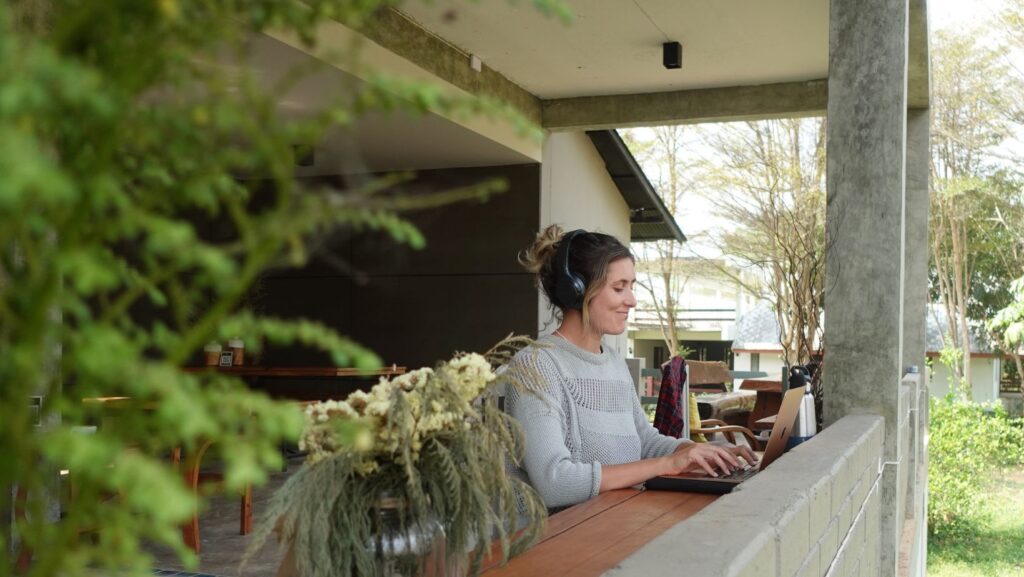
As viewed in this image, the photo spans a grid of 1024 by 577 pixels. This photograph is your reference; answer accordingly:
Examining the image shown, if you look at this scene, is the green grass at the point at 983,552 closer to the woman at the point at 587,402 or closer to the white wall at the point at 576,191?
the white wall at the point at 576,191

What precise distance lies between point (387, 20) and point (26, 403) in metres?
6.79

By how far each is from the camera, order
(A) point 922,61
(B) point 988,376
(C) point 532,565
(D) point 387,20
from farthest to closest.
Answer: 1. (B) point 988,376
2. (A) point 922,61
3. (D) point 387,20
4. (C) point 532,565

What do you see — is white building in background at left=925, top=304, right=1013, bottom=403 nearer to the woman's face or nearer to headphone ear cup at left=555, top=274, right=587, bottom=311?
the woman's face

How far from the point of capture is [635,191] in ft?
41.7

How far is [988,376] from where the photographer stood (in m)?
30.1

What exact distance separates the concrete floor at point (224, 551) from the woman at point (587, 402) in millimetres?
1750

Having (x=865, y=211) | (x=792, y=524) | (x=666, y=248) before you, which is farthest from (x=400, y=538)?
(x=666, y=248)

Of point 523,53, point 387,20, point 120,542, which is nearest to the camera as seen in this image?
point 120,542

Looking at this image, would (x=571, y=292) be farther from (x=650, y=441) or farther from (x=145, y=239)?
(x=145, y=239)

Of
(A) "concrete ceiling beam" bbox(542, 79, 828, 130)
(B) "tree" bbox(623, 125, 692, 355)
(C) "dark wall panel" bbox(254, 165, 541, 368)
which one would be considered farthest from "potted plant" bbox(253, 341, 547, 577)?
(B) "tree" bbox(623, 125, 692, 355)

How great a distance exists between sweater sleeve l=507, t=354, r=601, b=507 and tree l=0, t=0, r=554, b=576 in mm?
2100

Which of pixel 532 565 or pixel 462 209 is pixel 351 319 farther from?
pixel 532 565

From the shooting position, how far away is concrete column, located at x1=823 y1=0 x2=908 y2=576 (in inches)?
146

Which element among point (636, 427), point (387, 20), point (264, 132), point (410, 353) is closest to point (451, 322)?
point (410, 353)
